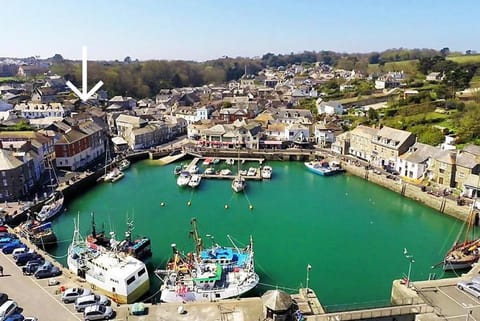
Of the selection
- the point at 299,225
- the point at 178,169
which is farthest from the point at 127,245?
the point at 178,169

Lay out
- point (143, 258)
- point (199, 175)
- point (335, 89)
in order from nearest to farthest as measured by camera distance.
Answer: point (143, 258) < point (199, 175) < point (335, 89)

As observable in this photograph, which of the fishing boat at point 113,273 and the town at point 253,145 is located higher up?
the town at point 253,145

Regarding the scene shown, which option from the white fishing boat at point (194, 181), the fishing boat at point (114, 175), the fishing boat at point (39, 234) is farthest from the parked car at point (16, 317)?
the fishing boat at point (114, 175)

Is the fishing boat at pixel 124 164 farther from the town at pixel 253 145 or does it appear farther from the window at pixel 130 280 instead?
the window at pixel 130 280

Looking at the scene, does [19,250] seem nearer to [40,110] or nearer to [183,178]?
[183,178]

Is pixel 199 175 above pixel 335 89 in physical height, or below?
below

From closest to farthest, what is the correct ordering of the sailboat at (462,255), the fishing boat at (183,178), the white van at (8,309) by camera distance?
1. the white van at (8,309)
2. the sailboat at (462,255)
3. the fishing boat at (183,178)

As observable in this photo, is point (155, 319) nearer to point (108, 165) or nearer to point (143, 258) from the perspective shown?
point (143, 258)

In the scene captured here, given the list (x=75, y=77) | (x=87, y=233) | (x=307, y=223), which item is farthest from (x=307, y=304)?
(x=75, y=77)
